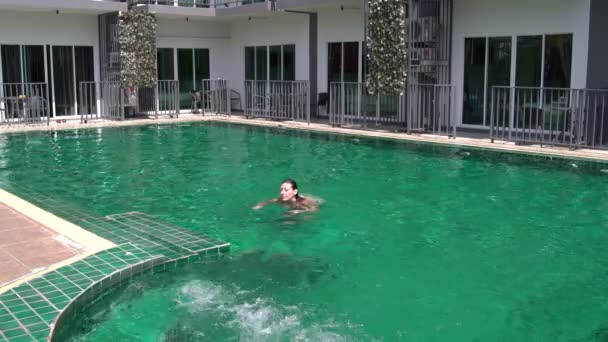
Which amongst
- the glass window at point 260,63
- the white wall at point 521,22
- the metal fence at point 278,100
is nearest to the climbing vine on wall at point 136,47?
the metal fence at point 278,100

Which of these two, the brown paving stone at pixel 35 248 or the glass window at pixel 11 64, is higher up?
the glass window at pixel 11 64

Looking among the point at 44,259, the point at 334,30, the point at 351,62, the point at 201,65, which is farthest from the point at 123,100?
the point at 44,259

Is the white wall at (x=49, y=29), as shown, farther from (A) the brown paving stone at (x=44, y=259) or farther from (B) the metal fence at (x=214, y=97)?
(A) the brown paving stone at (x=44, y=259)

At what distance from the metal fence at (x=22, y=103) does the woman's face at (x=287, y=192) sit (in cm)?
1136

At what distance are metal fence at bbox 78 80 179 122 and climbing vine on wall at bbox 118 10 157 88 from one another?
546 mm

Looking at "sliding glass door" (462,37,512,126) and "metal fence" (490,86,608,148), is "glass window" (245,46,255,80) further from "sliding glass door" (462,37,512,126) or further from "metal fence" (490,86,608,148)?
"metal fence" (490,86,608,148)

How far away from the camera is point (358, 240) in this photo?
735cm

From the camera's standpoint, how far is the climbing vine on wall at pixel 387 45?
14.9 m

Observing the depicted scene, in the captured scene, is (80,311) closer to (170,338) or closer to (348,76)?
(170,338)

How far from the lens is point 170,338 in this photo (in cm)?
471

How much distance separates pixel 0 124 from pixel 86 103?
2494 millimetres

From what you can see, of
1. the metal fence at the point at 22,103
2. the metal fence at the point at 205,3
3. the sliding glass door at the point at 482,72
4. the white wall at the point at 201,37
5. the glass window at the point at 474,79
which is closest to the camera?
the sliding glass door at the point at 482,72

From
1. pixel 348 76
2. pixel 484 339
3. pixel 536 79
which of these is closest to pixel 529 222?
pixel 484 339

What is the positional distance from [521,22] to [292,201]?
863 cm
